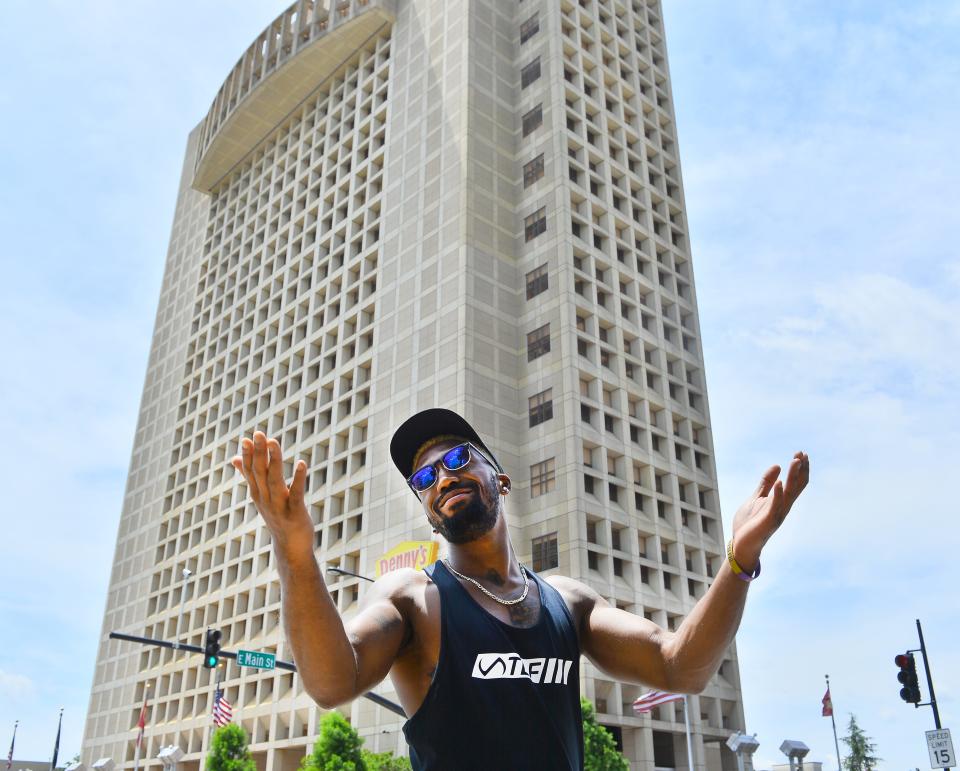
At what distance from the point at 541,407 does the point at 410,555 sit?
12.8m

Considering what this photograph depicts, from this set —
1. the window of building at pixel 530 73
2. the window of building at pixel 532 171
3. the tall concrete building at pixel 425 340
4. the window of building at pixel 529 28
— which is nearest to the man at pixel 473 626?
the tall concrete building at pixel 425 340

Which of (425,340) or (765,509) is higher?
(425,340)

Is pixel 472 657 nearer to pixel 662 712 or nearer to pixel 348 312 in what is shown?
pixel 662 712

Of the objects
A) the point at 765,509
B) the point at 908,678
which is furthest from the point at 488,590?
the point at 908,678

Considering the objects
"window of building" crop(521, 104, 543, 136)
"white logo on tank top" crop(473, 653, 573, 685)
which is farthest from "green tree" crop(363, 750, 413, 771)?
"window of building" crop(521, 104, 543, 136)

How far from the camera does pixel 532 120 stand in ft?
210

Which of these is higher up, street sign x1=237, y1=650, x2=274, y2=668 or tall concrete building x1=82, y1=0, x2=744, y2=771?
tall concrete building x1=82, y1=0, x2=744, y2=771

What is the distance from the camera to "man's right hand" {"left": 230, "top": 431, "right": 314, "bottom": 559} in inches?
129

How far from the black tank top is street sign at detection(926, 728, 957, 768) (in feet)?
82.4

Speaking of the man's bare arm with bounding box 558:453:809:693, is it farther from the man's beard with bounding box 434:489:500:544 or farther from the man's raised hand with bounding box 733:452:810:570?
the man's beard with bounding box 434:489:500:544

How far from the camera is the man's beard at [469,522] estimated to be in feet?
13.8

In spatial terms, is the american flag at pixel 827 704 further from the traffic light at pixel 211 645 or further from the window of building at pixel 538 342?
the traffic light at pixel 211 645

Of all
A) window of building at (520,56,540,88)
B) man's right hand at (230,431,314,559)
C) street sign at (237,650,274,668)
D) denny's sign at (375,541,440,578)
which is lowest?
man's right hand at (230,431,314,559)

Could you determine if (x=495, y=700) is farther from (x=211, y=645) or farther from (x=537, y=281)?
(x=537, y=281)
